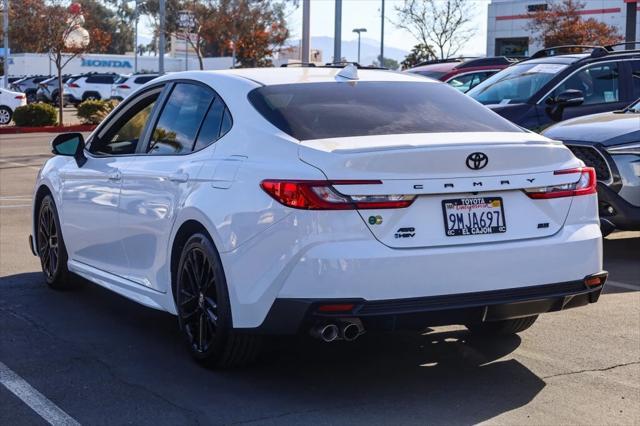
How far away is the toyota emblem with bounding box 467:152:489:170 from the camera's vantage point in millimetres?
5176

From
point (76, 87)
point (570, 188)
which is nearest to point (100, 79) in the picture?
point (76, 87)

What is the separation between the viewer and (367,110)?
5.86 metres

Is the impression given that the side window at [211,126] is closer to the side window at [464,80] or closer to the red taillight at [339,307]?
the red taillight at [339,307]

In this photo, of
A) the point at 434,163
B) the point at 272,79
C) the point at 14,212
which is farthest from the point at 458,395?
the point at 14,212

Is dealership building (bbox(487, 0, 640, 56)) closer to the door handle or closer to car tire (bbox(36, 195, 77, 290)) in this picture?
car tire (bbox(36, 195, 77, 290))

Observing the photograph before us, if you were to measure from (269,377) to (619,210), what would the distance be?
4.50 metres

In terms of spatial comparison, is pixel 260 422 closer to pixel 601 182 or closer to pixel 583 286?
pixel 583 286

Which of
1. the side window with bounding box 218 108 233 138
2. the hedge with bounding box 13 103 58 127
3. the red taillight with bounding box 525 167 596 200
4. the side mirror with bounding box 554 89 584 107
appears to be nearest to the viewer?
the red taillight with bounding box 525 167 596 200

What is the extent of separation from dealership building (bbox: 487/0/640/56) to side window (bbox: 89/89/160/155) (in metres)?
42.8

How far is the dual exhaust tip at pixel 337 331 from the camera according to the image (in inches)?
197

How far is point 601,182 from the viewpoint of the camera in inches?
359

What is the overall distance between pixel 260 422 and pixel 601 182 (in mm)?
5163

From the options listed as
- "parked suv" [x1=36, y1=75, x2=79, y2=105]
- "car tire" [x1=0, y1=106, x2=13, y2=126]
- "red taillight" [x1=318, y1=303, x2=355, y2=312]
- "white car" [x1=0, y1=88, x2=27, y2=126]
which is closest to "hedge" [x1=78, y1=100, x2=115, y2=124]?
"white car" [x1=0, y1=88, x2=27, y2=126]

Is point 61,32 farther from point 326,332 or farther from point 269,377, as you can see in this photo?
point 326,332
